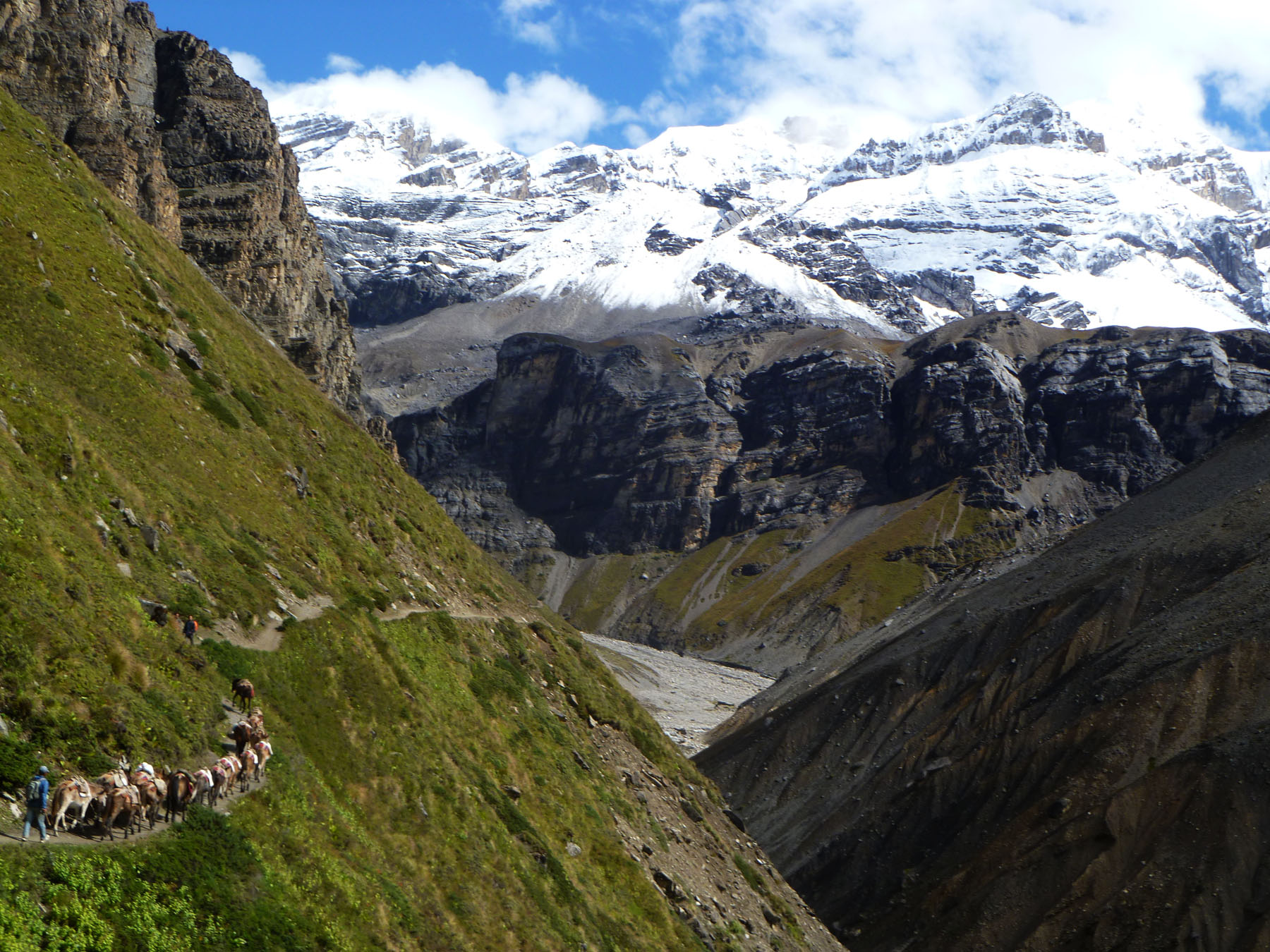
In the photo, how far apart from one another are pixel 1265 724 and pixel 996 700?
27191 mm

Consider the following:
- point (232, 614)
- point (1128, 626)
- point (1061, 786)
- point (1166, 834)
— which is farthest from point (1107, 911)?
point (232, 614)

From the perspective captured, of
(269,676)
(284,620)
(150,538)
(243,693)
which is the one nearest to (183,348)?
(284,620)

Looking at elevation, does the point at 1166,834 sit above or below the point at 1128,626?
below

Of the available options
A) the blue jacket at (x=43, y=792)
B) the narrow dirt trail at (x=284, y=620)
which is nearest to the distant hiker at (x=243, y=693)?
the narrow dirt trail at (x=284, y=620)

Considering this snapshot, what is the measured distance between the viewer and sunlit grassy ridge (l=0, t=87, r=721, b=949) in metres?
26.2

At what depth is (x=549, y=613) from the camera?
88812mm

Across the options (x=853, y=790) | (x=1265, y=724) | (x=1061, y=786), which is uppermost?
(x=1265, y=724)

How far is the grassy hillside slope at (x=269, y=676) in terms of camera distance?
26.5 meters

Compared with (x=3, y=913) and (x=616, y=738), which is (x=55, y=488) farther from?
(x=616, y=738)

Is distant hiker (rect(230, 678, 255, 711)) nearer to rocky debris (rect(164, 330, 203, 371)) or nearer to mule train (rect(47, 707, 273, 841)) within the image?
mule train (rect(47, 707, 273, 841))

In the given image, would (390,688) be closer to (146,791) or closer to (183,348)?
(146,791)

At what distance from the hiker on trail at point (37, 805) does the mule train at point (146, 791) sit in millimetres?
580

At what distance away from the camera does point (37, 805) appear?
22.5 metres

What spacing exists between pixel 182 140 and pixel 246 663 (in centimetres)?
8050
